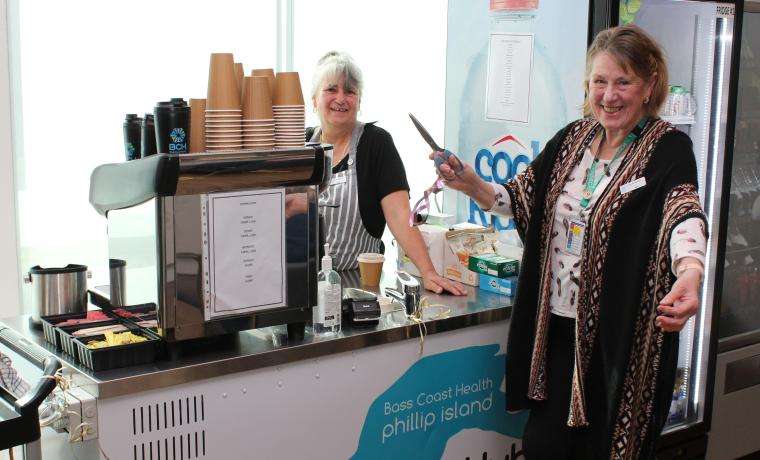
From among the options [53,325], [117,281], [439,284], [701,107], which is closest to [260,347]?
[117,281]

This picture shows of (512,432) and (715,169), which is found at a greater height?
(715,169)

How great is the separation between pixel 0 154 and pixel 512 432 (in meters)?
2.68

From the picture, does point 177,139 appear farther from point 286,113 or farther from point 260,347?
point 260,347

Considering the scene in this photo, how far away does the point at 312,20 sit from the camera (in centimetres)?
593

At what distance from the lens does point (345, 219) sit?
3668mm

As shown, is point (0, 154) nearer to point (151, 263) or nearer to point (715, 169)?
point (151, 263)

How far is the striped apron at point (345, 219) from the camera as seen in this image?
11.9 ft

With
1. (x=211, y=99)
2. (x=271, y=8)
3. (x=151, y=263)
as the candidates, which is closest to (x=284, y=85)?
(x=211, y=99)

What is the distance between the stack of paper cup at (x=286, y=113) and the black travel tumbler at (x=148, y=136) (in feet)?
1.15

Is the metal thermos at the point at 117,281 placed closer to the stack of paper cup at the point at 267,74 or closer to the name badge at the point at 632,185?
the stack of paper cup at the point at 267,74

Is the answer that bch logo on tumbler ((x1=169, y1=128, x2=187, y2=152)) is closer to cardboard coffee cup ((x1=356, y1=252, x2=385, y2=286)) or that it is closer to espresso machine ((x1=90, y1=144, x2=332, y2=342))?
espresso machine ((x1=90, y1=144, x2=332, y2=342))

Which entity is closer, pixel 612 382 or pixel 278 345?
pixel 278 345

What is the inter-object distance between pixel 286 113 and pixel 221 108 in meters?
0.21

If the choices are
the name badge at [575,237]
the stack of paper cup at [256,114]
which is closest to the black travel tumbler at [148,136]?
the stack of paper cup at [256,114]
